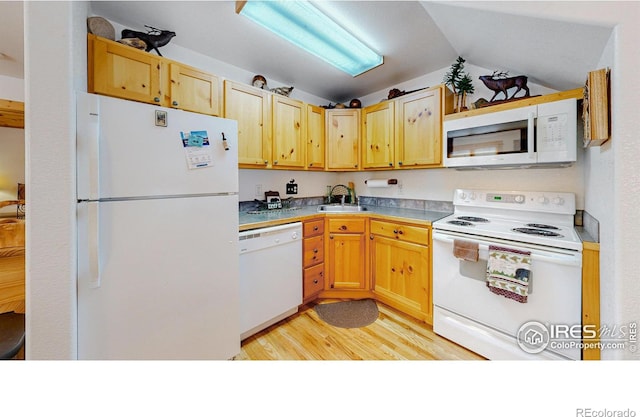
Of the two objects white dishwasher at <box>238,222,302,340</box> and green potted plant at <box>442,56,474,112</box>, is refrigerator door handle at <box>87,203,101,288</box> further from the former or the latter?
green potted plant at <box>442,56,474,112</box>

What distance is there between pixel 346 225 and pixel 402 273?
2.28 feet

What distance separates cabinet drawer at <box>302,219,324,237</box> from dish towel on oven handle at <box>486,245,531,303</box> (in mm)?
1391

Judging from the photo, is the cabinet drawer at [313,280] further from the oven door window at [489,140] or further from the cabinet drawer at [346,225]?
the oven door window at [489,140]

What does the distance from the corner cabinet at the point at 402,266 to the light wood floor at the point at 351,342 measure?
0.56 feet

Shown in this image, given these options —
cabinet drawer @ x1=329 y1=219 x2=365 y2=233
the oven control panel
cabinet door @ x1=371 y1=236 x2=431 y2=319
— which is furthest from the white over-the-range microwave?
cabinet drawer @ x1=329 y1=219 x2=365 y2=233

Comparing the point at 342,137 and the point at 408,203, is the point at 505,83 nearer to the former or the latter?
the point at 408,203

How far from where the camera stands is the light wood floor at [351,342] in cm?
159

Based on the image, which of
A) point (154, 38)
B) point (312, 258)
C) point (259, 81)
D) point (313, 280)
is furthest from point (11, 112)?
point (313, 280)

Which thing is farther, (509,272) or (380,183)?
(380,183)

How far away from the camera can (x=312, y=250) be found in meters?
2.21

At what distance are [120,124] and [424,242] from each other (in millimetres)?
2143
